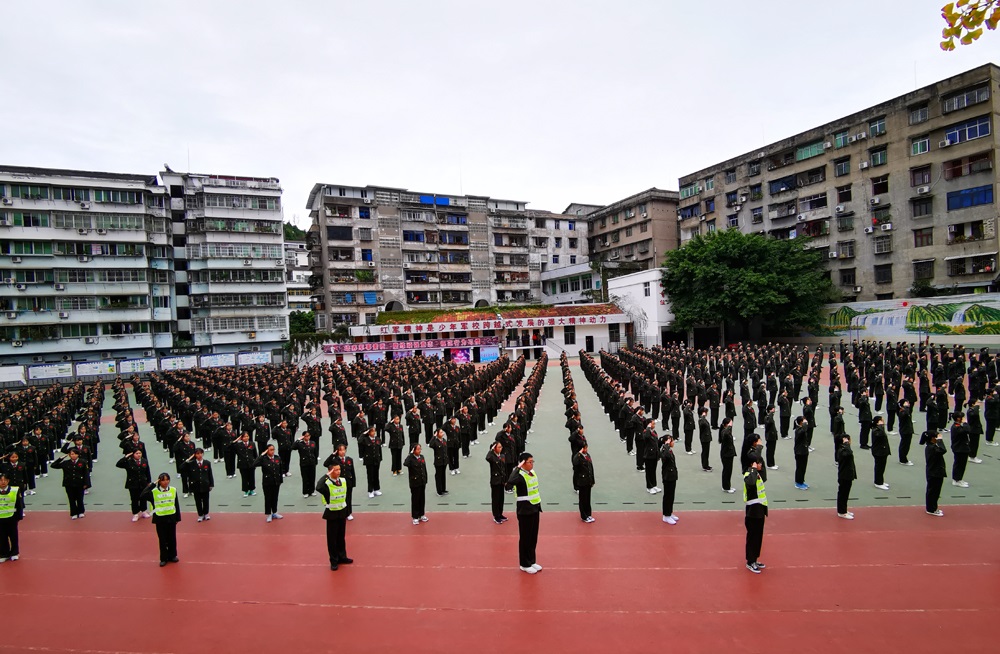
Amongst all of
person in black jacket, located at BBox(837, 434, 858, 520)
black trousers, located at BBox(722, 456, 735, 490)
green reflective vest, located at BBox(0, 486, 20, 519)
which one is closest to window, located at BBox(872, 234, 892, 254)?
black trousers, located at BBox(722, 456, 735, 490)

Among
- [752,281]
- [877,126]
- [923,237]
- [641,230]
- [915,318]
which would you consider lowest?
[915,318]

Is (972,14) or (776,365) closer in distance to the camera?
(972,14)

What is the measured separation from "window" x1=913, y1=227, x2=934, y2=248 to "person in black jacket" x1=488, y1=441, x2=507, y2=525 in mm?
31182

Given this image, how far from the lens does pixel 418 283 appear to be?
43.2m

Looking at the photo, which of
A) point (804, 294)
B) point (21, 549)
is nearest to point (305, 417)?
point (21, 549)

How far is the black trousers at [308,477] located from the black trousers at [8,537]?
367 centimetres

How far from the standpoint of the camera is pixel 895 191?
30.1m

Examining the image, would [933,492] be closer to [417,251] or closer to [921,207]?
[921,207]

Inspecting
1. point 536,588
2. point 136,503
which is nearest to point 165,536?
point 136,503

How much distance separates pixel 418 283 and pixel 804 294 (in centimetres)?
2632

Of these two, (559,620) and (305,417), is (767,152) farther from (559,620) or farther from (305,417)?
(559,620)

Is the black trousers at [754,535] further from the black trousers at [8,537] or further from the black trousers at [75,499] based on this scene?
the black trousers at [75,499]

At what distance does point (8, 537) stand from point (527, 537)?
675 cm

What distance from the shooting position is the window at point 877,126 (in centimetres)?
3042
